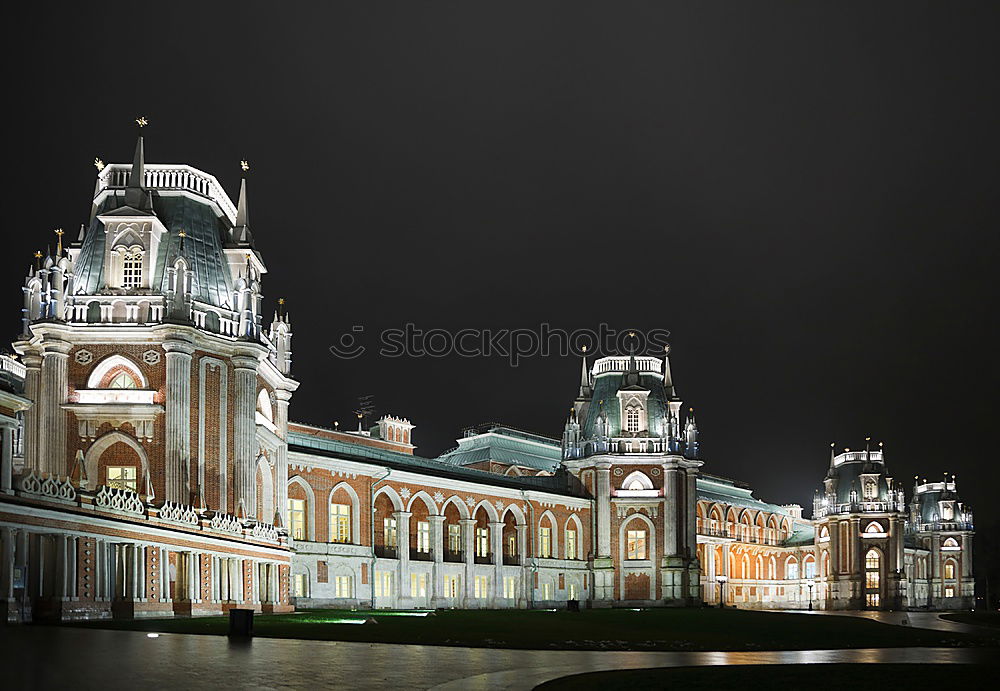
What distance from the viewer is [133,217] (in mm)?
46969

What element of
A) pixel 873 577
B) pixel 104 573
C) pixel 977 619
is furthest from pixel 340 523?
pixel 873 577

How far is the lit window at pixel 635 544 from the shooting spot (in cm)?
8275

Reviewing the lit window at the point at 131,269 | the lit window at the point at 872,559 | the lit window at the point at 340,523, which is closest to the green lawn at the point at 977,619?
the lit window at the point at 340,523

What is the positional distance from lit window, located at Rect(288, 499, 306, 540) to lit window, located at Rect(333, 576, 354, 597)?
11.3ft

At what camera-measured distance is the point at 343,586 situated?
Result: 2411 inches

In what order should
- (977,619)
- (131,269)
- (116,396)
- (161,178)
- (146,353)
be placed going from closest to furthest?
(116,396), (146,353), (131,269), (161,178), (977,619)

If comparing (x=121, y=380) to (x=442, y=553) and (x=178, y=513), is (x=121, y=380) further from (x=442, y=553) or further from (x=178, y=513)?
(x=442, y=553)

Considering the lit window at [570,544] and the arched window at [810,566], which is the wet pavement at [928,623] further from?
the arched window at [810,566]

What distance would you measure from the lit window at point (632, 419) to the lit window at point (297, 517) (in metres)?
31.7

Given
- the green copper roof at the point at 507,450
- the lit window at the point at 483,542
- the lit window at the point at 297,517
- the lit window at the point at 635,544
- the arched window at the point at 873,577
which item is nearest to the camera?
the lit window at the point at 297,517

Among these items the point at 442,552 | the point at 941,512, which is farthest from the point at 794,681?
the point at 941,512

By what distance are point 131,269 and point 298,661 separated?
31446mm

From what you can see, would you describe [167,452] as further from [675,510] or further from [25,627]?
[675,510]

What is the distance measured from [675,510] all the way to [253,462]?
4141 centimetres
